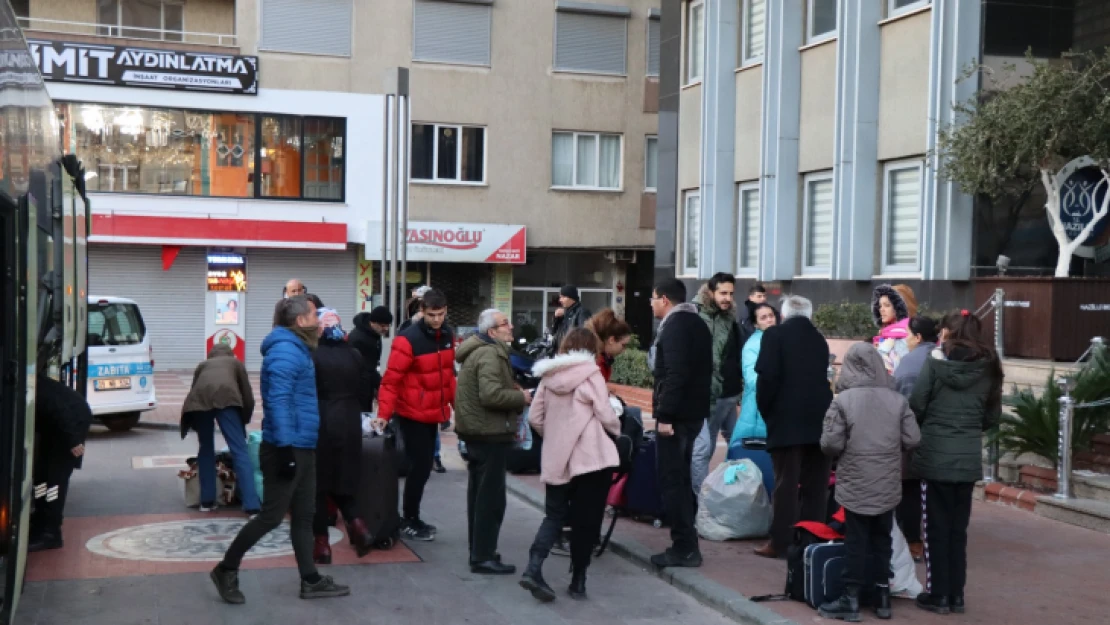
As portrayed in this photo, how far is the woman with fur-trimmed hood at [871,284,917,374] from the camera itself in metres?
9.19

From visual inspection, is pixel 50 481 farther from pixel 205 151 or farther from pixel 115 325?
pixel 205 151

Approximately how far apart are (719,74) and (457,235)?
1034 centimetres

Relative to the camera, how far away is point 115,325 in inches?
621

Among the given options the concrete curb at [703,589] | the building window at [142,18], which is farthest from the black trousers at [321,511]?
the building window at [142,18]

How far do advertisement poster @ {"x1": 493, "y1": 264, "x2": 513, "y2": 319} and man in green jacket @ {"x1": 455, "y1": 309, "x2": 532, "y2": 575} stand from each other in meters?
22.0

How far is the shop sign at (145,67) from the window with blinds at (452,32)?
4057mm

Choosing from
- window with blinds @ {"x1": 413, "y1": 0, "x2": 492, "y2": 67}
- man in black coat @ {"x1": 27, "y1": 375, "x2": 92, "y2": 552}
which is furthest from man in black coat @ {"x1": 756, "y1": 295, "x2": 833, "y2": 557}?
window with blinds @ {"x1": 413, "y1": 0, "x2": 492, "y2": 67}

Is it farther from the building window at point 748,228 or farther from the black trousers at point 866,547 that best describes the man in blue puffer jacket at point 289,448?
the building window at point 748,228

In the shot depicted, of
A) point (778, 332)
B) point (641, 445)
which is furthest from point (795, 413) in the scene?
point (641, 445)

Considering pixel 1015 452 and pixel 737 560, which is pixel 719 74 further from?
pixel 737 560

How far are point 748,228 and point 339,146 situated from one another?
12142mm

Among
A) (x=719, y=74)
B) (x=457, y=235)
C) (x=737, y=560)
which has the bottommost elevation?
(x=737, y=560)

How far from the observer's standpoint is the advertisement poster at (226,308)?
27891 millimetres

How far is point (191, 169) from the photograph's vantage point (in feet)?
91.1
